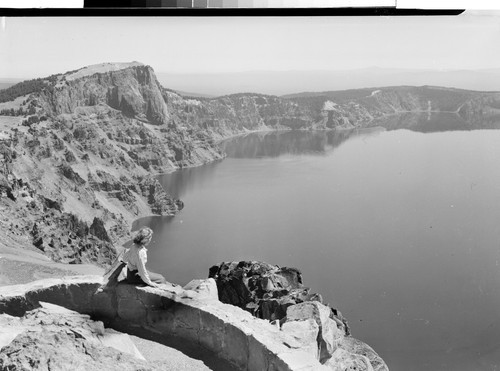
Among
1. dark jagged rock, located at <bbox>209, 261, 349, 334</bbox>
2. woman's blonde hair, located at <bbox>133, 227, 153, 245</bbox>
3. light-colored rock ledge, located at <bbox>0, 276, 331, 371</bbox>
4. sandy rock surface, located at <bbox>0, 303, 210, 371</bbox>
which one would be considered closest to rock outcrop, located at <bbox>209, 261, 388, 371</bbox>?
dark jagged rock, located at <bbox>209, 261, 349, 334</bbox>

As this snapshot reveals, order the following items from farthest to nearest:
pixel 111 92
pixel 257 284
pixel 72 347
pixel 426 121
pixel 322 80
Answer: pixel 111 92, pixel 257 284, pixel 426 121, pixel 322 80, pixel 72 347

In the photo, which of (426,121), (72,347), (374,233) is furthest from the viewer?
(426,121)

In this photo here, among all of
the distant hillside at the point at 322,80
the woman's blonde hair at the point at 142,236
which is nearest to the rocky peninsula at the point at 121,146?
the distant hillside at the point at 322,80

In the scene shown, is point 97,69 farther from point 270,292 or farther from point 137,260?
point 137,260

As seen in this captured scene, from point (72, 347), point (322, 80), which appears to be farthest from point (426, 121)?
point (72, 347)

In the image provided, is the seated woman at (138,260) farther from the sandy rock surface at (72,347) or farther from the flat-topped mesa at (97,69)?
the flat-topped mesa at (97,69)

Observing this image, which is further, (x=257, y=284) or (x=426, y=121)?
(x=257, y=284)
